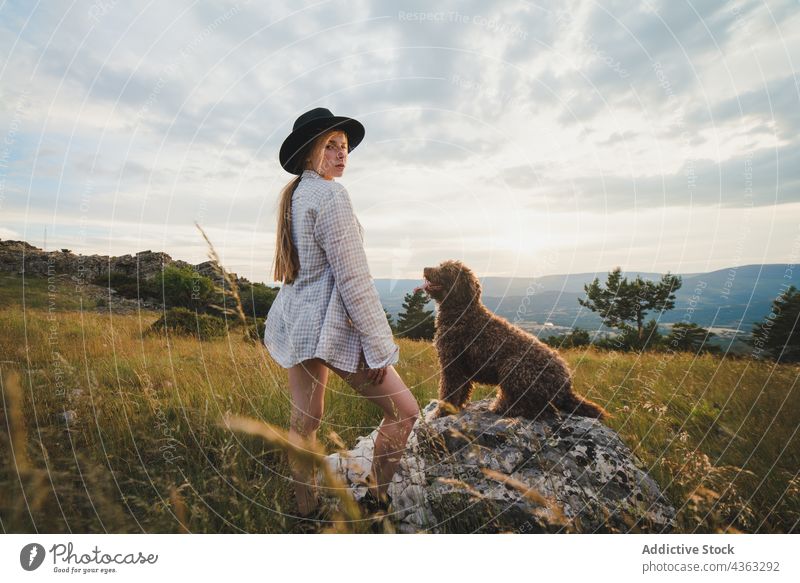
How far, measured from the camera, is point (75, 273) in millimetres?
18500

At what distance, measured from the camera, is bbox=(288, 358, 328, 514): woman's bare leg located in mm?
2807

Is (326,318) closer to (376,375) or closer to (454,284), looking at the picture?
(376,375)

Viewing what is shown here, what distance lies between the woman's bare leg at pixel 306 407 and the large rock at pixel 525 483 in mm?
271

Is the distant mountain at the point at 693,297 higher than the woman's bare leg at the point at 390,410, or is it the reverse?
the distant mountain at the point at 693,297

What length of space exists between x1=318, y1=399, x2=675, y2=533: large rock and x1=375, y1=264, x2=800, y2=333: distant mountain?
34.8 inches

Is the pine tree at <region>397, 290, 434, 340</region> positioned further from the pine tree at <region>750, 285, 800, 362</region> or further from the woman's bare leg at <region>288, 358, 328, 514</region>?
the pine tree at <region>750, 285, 800, 362</region>

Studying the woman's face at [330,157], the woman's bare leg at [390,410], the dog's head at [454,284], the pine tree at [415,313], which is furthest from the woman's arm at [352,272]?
the pine tree at [415,313]

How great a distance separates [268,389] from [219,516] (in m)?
1.82

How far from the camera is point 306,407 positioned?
2.86 meters

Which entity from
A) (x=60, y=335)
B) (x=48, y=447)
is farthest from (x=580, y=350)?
(x=60, y=335)

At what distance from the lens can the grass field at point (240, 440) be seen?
285 centimetres

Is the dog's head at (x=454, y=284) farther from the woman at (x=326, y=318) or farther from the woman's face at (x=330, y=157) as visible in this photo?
the woman's face at (x=330, y=157)

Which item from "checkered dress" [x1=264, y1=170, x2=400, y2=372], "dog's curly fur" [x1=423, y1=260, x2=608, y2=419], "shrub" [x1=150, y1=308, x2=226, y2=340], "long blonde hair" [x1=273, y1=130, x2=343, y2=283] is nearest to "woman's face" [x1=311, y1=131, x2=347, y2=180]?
"long blonde hair" [x1=273, y1=130, x2=343, y2=283]

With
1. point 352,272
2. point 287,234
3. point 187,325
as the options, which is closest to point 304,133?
point 287,234
